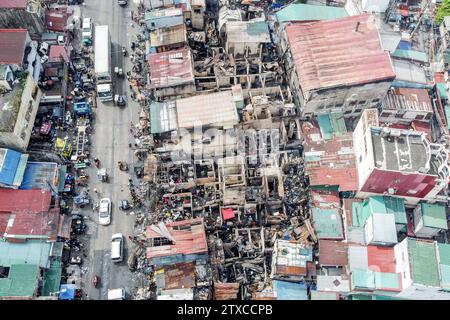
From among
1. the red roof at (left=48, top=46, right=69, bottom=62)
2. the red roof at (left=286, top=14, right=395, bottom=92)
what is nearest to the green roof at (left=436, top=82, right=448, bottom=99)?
the red roof at (left=286, top=14, right=395, bottom=92)

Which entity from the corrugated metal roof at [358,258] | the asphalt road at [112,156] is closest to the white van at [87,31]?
the asphalt road at [112,156]

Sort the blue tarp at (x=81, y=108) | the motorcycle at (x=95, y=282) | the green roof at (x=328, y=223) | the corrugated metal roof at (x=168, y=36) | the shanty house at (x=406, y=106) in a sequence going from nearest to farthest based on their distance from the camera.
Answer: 1. the motorcycle at (x=95, y=282)
2. the green roof at (x=328, y=223)
3. the shanty house at (x=406, y=106)
4. the blue tarp at (x=81, y=108)
5. the corrugated metal roof at (x=168, y=36)

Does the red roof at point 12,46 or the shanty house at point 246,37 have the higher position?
the shanty house at point 246,37

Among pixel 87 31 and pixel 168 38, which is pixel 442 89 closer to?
pixel 168 38

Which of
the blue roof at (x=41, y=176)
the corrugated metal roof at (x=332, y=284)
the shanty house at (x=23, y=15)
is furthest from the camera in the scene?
the shanty house at (x=23, y=15)

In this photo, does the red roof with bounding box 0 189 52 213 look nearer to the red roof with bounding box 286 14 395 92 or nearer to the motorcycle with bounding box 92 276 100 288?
the motorcycle with bounding box 92 276 100 288

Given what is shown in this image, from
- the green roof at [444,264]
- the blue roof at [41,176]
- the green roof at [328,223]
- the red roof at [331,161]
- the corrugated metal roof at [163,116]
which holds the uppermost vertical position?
the corrugated metal roof at [163,116]

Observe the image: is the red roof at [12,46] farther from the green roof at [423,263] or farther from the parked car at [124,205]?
the green roof at [423,263]

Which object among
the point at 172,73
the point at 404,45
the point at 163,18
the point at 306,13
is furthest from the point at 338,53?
the point at 163,18
